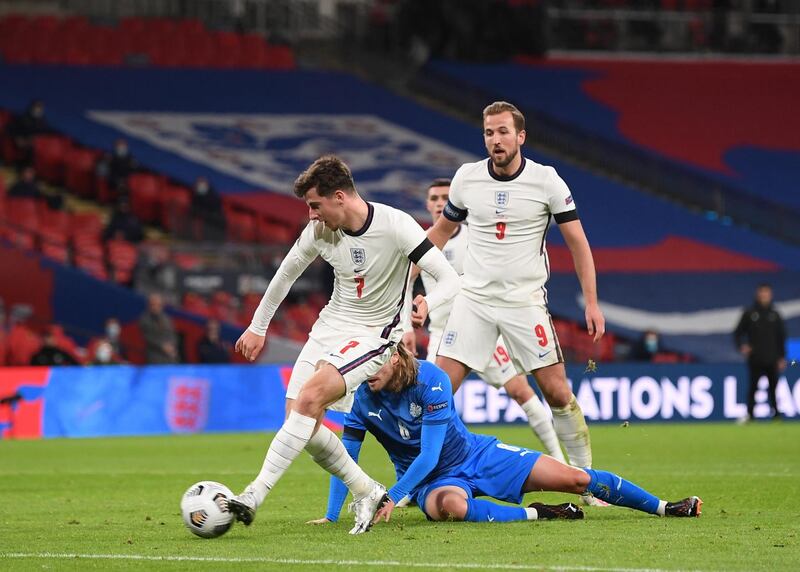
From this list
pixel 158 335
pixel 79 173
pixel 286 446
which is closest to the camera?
pixel 286 446

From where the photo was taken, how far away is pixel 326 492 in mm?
10852

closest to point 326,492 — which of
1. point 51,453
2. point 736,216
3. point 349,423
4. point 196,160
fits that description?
point 349,423

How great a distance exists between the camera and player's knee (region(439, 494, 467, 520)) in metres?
8.06

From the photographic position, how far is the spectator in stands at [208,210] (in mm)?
24234

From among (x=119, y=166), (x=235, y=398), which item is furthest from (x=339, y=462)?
(x=119, y=166)

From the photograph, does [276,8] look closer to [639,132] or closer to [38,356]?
[639,132]

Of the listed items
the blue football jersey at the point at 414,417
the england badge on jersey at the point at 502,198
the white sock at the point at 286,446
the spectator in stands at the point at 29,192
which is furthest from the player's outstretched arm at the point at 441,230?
the spectator in stands at the point at 29,192

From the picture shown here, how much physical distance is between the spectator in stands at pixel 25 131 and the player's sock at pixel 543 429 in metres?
17.5

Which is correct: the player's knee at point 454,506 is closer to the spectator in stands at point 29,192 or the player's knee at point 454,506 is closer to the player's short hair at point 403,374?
the player's short hair at point 403,374

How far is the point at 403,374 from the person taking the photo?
26.2 ft

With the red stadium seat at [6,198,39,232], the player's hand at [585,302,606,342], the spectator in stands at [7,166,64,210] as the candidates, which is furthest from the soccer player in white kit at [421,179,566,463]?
the spectator in stands at [7,166,64,210]

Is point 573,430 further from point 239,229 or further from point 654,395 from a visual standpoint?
point 239,229

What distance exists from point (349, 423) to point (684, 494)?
292 centimetres

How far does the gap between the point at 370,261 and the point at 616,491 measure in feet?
6.08
